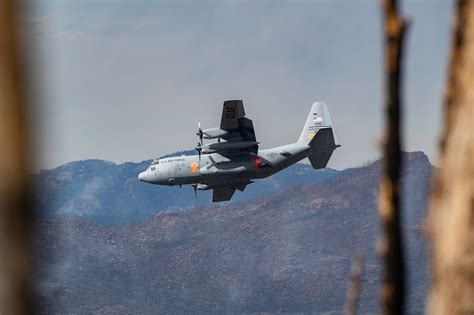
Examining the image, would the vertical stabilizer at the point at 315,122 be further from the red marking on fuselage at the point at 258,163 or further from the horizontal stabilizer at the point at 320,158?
the red marking on fuselage at the point at 258,163

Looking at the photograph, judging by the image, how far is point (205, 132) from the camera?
86.7m

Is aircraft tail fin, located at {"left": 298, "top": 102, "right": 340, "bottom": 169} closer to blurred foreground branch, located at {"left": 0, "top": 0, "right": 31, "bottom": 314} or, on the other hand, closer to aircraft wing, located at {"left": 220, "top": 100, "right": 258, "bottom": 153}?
aircraft wing, located at {"left": 220, "top": 100, "right": 258, "bottom": 153}

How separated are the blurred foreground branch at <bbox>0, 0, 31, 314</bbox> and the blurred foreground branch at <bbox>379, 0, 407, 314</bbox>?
2.15 metres

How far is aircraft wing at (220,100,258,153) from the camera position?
91375 millimetres

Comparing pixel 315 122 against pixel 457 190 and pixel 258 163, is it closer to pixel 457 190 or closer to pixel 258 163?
pixel 258 163

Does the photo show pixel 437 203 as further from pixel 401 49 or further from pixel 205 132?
pixel 205 132

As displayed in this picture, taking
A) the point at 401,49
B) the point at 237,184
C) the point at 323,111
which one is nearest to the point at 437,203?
the point at 401,49

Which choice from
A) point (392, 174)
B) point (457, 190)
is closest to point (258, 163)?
point (392, 174)

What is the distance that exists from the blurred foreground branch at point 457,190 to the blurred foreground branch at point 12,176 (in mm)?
2317

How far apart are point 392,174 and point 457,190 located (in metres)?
0.58

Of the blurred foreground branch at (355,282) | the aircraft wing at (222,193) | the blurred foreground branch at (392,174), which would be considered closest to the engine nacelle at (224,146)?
the aircraft wing at (222,193)

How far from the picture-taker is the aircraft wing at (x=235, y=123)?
91.4 m

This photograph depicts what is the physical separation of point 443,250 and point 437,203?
0.30 metres

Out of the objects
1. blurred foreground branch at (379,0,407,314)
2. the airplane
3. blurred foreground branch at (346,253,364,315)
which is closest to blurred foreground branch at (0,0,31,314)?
blurred foreground branch at (379,0,407,314)
